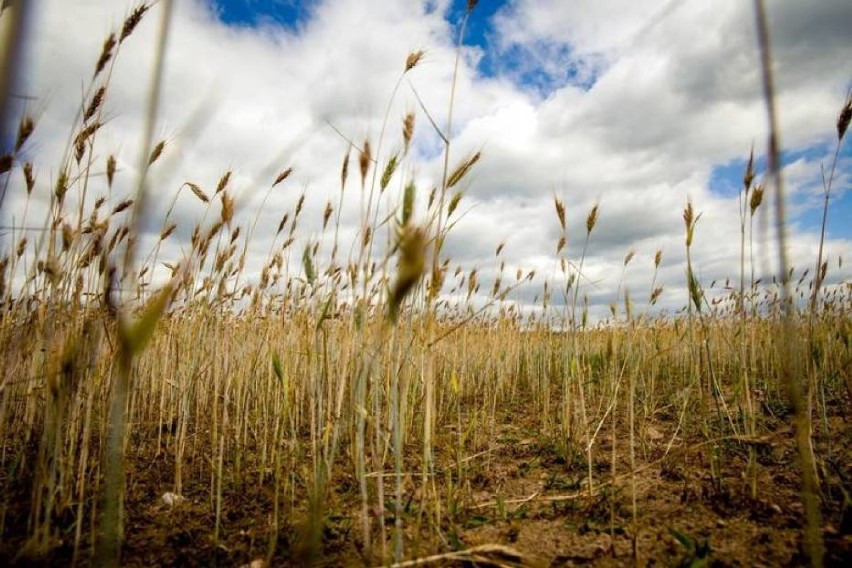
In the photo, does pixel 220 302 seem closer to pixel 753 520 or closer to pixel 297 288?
pixel 297 288

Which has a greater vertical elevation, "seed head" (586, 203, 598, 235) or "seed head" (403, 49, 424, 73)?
"seed head" (403, 49, 424, 73)

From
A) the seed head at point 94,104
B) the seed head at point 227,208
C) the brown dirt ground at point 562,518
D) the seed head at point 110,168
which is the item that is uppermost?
the seed head at point 94,104

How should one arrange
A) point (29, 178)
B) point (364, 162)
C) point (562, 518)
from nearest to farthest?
1. point (364, 162)
2. point (562, 518)
3. point (29, 178)

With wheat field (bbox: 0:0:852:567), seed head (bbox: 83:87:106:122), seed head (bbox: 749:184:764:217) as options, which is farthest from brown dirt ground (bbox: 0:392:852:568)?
seed head (bbox: 83:87:106:122)

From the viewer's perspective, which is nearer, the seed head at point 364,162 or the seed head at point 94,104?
the seed head at point 364,162

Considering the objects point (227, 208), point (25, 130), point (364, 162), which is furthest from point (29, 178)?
point (364, 162)

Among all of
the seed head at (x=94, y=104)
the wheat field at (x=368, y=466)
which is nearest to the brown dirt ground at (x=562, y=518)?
the wheat field at (x=368, y=466)

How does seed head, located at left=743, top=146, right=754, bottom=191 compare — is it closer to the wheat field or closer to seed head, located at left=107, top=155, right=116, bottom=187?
the wheat field

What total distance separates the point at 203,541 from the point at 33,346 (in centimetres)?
172

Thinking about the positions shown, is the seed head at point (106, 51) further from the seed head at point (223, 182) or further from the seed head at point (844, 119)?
the seed head at point (844, 119)

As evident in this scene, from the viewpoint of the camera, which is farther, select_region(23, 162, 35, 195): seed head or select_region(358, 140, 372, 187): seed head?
select_region(23, 162, 35, 195): seed head

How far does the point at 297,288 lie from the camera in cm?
346

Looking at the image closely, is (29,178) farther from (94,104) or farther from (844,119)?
(844,119)

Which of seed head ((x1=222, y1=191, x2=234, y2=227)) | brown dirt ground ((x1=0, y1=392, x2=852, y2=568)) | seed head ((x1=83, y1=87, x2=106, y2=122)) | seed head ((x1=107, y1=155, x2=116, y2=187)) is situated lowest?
brown dirt ground ((x1=0, y1=392, x2=852, y2=568))
